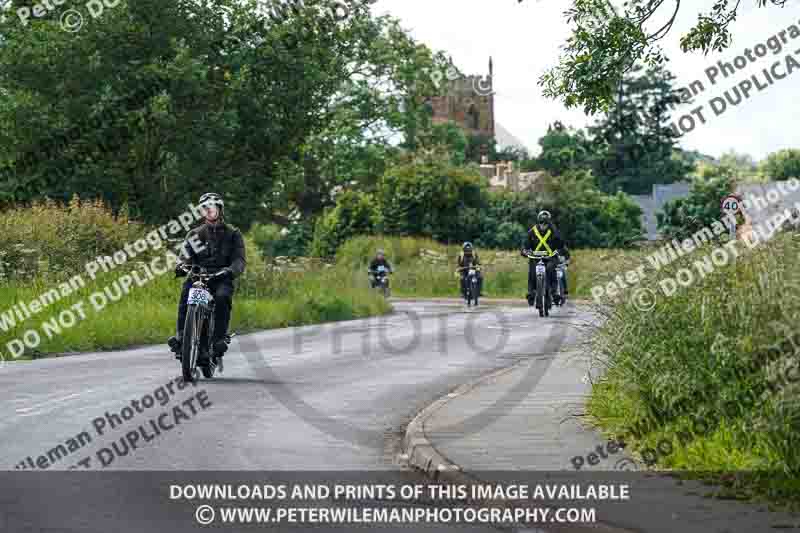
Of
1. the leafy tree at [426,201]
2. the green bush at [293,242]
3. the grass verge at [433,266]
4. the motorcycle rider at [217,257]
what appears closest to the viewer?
the motorcycle rider at [217,257]

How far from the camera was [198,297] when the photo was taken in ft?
53.1

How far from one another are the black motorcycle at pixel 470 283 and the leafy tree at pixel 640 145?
232ft

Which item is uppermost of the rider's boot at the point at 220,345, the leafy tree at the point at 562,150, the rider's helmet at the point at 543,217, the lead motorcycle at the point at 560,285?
the leafy tree at the point at 562,150

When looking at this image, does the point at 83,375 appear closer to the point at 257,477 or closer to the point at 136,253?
the point at 257,477

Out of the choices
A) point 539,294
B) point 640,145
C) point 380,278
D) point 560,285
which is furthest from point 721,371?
point 640,145

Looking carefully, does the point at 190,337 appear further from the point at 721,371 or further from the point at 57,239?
the point at 57,239

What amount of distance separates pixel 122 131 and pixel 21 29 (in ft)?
13.5

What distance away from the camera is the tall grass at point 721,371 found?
875cm

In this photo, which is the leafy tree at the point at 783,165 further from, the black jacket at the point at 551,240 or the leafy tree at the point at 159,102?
the black jacket at the point at 551,240

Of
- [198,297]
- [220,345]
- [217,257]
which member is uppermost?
[217,257]

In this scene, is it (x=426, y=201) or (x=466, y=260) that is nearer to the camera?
(x=466, y=260)

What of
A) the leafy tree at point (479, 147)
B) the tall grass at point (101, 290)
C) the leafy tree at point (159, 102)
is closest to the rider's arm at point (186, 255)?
the tall grass at point (101, 290)

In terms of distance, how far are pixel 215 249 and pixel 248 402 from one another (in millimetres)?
2604

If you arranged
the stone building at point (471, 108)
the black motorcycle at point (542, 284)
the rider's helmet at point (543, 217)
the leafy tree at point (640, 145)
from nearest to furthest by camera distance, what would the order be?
the rider's helmet at point (543, 217) → the black motorcycle at point (542, 284) → the leafy tree at point (640, 145) → the stone building at point (471, 108)
